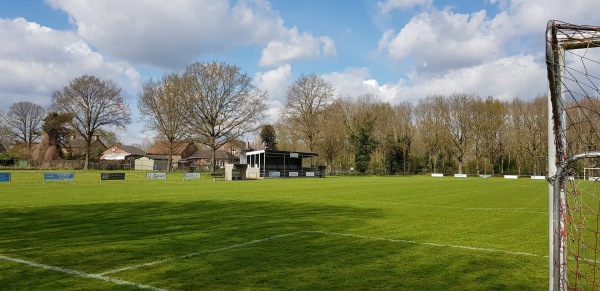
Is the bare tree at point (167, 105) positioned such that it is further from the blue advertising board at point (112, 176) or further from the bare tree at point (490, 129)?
the bare tree at point (490, 129)

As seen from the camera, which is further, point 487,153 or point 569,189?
point 487,153

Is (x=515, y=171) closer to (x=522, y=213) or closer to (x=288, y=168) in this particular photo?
(x=288, y=168)

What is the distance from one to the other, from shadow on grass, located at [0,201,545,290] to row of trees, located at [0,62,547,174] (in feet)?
152

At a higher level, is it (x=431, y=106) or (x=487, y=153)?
(x=431, y=106)

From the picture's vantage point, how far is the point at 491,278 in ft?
22.4

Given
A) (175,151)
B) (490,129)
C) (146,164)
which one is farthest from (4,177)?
(175,151)

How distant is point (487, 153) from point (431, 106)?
42.1ft

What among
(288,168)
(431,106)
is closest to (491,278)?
(288,168)

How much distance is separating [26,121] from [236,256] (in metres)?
91.4

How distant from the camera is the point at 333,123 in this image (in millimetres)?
71938

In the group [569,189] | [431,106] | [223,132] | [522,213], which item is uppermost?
[431,106]

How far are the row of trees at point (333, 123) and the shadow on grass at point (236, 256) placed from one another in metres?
46.3

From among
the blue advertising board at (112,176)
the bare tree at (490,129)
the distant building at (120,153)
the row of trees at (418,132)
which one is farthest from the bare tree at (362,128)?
the distant building at (120,153)

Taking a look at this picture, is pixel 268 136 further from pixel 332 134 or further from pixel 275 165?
pixel 275 165
